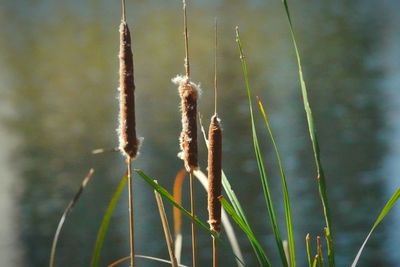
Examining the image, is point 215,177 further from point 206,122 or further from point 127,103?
point 206,122

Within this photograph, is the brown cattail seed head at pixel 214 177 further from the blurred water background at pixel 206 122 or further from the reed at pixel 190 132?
the blurred water background at pixel 206 122

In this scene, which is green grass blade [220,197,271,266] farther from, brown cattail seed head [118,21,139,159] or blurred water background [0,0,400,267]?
blurred water background [0,0,400,267]

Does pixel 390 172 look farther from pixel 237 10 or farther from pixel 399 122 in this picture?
pixel 237 10

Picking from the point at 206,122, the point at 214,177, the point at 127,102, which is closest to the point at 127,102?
the point at 127,102

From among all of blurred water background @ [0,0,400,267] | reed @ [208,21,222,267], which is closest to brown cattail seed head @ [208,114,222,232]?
reed @ [208,21,222,267]

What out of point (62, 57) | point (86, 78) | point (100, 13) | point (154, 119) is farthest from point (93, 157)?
point (100, 13)

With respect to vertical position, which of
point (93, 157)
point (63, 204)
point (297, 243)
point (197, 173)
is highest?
point (93, 157)
